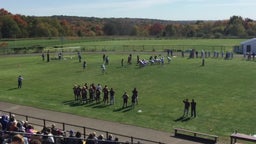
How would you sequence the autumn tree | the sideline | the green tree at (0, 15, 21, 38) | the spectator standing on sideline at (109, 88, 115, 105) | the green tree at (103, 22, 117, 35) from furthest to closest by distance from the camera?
1. the autumn tree
2. the green tree at (103, 22, 117, 35)
3. the green tree at (0, 15, 21, 38)
4. the spectator standing on sideline at (109, 88, 115, 105)
5. the sideline

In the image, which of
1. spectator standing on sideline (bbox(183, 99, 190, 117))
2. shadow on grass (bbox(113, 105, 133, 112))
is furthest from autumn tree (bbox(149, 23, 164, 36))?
spectator standing on sideline (bbox(183, 99, 190, 117))

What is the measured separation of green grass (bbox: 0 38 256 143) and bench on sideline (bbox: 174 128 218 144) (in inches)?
46.1

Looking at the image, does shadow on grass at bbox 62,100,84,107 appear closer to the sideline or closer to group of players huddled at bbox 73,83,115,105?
group of players huddled at bbox 73,83,115,105

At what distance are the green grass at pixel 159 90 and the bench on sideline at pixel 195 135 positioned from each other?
1.17 metres

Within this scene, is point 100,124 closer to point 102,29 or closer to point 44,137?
point 44,137

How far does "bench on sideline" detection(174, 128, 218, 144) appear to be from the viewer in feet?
72.6

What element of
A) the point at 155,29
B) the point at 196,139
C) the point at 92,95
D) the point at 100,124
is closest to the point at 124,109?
the point at 92,95

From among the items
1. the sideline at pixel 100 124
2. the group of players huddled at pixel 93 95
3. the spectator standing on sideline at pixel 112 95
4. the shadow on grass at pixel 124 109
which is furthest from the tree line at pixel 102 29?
the shadow on grass at pixel 124 109

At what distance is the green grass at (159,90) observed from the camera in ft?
87.1

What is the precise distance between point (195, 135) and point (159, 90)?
13.2m

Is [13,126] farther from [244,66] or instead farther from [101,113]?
[244,66]

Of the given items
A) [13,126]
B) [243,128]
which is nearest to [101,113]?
[243,128]

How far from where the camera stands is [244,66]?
48438 millimetres

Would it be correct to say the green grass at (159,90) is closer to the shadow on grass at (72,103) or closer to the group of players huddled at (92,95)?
the shadow on grass at (72,103)
